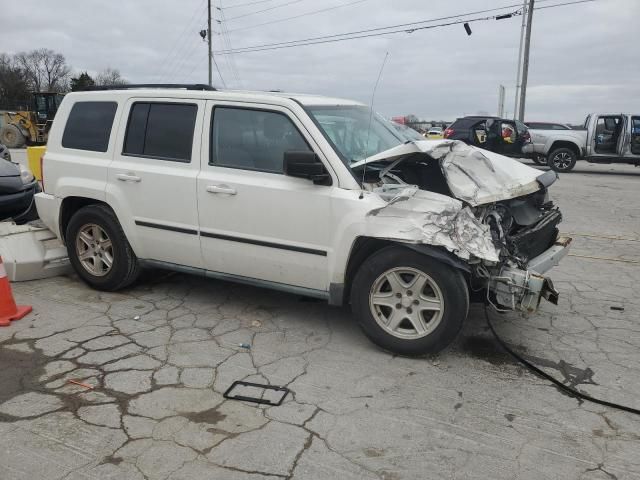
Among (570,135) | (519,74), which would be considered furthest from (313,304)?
(519,74)

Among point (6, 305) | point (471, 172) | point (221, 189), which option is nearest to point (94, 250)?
point (6, 305)

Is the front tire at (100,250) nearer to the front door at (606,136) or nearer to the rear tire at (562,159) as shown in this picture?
the rear tire at (562,159)

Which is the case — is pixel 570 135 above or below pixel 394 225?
above

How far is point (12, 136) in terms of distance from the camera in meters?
24.8

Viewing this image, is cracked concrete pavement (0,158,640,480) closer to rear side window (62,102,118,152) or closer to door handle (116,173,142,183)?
door handle (116,173,142,183)

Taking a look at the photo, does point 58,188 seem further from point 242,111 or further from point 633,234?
point 633,234

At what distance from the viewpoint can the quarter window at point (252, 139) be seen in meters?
3.99

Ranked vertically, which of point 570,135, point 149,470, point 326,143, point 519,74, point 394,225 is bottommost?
point 149,470

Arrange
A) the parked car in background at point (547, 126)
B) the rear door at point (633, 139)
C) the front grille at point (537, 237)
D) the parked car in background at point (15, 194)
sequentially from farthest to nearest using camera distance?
the parked car in background at point (547, 126)
the rear door at point (633, 139)
the parked car in background at point (15, 194)
the front grille at point (537, 237)

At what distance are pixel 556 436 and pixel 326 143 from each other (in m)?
2.38

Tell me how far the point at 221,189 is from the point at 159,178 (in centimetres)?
65

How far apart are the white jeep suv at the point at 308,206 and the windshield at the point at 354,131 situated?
0.02 meters

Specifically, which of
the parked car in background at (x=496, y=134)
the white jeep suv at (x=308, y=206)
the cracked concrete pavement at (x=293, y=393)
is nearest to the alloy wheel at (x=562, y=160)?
the parked car in background at (x=496, y=134)

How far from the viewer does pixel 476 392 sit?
331 centimetres
